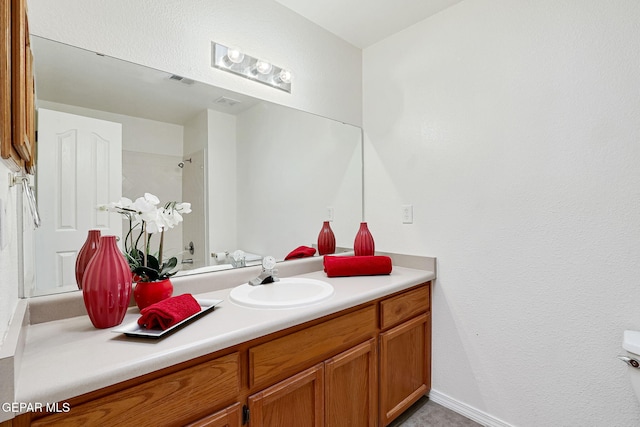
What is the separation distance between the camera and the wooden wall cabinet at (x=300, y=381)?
779 mm

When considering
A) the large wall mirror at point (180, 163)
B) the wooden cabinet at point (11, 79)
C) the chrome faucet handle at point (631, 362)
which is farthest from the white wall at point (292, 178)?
the chrome faucet handle at point (631, 362)

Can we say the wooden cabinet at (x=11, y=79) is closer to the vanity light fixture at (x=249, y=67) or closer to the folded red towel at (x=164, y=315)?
the folded red towel at (x=164, y=315)

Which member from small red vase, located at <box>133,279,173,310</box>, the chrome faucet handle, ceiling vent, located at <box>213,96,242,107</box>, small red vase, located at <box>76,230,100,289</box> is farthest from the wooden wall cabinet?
ceiling vent, located at <box>213,96,242,107</box>

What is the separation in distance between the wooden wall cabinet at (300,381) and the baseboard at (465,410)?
81mm

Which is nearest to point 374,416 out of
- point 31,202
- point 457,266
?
point 457,266

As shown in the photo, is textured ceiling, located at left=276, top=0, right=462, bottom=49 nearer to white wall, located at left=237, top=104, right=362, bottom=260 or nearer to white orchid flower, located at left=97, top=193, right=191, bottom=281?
white wall, located at left=237, top=104, right=362, bottom=260

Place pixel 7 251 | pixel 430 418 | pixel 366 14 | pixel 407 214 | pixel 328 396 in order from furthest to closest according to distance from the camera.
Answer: pixel 407 214
pixel 366 14
pixel 430 418
pixel 328 396
pixel 7 251

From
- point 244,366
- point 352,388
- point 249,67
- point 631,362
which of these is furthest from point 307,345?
point 249,67

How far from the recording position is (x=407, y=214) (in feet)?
6.49

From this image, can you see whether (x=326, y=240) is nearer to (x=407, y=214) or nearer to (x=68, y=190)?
(x=407, y=214)

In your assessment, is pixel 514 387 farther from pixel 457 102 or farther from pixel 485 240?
pixel 457 102

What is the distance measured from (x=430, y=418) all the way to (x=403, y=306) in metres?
0.68

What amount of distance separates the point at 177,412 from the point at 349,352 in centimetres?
72

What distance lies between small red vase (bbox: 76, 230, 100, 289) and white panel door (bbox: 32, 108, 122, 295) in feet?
0.11
